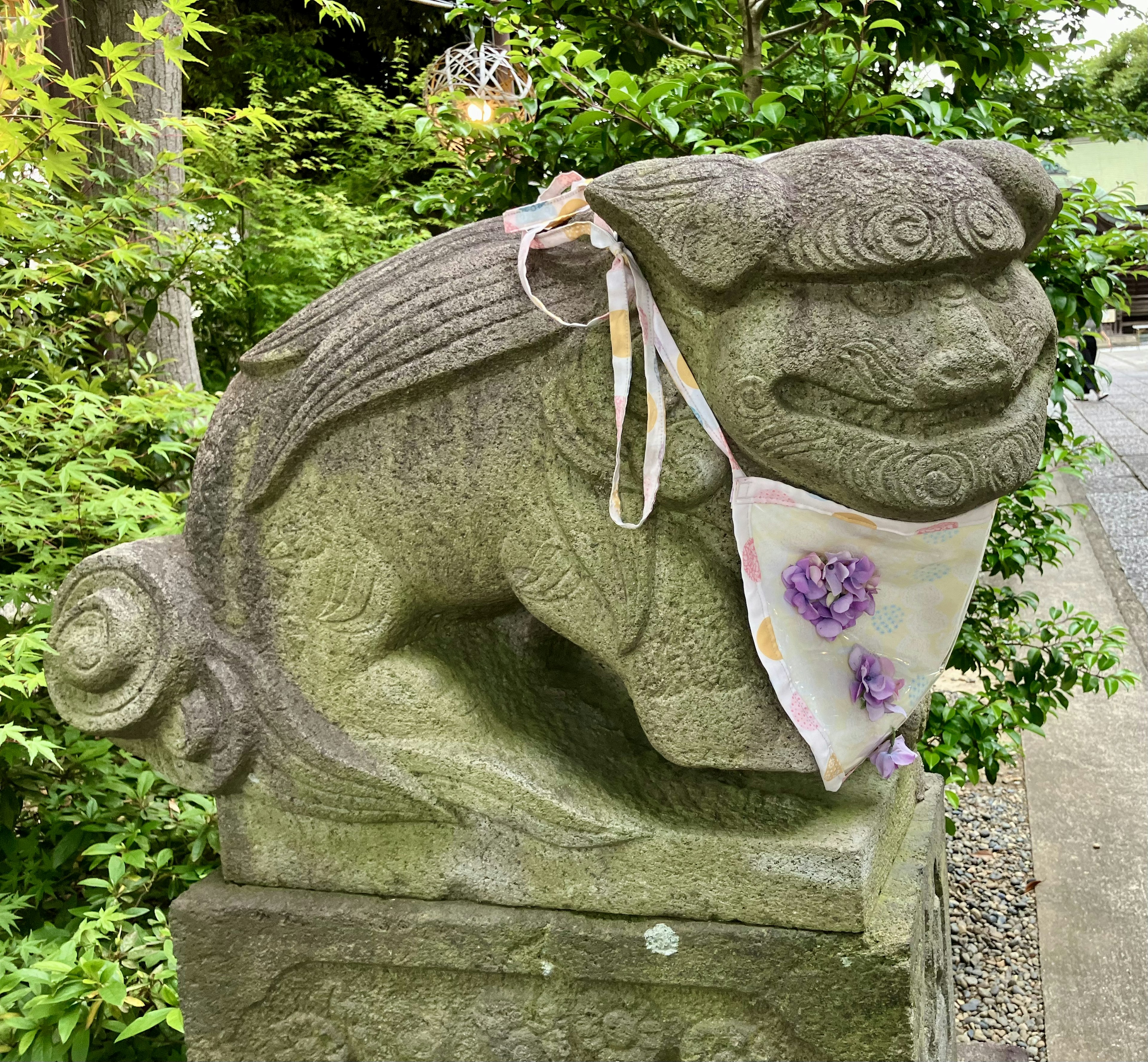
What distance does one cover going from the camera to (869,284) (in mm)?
1141

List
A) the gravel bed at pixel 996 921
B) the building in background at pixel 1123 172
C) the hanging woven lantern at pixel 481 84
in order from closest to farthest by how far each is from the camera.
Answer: the gravel bed at pixel 996 921 → the hanging woven lantern at pixel 481 84 → the building in background at pixel 1123 172

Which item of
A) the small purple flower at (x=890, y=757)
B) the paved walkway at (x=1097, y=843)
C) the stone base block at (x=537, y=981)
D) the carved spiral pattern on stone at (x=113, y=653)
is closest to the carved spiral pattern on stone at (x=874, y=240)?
the small purple flower at (x=890, y=757)

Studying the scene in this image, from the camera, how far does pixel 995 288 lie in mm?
1184

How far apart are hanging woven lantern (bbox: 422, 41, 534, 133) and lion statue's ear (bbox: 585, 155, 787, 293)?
1.48 m

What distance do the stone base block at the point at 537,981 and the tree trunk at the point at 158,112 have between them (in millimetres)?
2504

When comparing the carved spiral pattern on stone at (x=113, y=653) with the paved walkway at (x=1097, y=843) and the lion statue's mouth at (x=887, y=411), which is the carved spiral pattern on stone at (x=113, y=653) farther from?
the paved walkway at (x=1097, y=843)

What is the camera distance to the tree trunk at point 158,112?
3604 millimetres

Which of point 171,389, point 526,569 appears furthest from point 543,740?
point 171,389

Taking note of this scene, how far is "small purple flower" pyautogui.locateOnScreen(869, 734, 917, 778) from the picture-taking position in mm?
1346

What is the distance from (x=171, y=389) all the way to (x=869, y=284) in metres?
2.22

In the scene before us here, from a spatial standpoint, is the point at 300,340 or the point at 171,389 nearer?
the point at 300,340

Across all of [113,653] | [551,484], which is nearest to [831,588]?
[551,484]

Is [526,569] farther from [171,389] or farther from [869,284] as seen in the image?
[171,389]

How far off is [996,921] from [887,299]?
2158mm
